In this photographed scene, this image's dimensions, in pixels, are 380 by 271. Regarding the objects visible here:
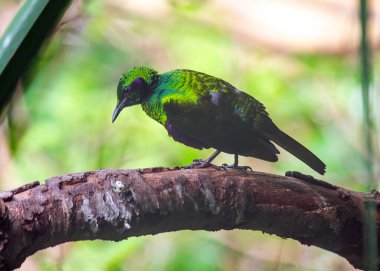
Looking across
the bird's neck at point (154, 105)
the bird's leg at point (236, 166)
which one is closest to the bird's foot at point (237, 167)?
the bird's leg at point (236, 166)

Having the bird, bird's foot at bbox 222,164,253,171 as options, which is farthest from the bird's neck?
bird's foot at bbox 222,164,253,171

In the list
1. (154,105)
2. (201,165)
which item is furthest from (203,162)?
(154,105)

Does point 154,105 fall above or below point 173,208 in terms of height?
above

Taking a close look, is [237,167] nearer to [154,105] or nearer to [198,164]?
[198,164]

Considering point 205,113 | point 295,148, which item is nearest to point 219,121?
point 205,113

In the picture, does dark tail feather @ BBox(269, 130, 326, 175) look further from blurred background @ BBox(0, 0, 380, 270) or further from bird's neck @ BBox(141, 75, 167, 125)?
bird's neck @ BBox(141, 75, 167, 125)

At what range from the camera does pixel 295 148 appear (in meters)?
0.85

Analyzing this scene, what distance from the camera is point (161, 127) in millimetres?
854

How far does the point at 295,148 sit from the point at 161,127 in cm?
22

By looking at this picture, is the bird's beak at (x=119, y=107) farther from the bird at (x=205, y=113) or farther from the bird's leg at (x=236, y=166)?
the bird's leg at (x=236, y=166)

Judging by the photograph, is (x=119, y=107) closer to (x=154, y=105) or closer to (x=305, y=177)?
(x=154, y=105)

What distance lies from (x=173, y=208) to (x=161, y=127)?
15 cm

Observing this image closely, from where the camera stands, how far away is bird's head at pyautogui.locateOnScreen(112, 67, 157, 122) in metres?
0.84

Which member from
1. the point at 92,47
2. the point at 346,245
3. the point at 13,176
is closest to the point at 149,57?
the point at 92,47
